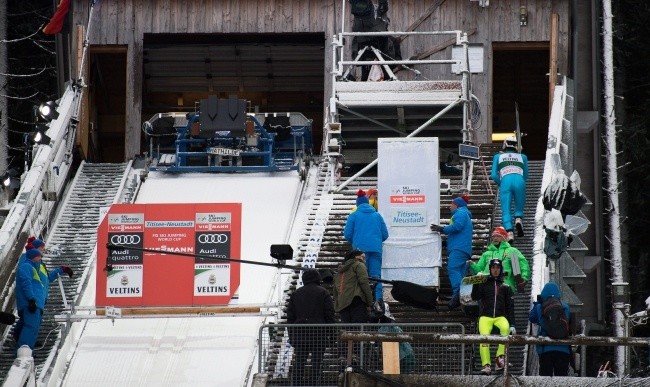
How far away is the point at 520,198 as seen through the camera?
79.2ft

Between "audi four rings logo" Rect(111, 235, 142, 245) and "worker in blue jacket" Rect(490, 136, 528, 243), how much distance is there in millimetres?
4407

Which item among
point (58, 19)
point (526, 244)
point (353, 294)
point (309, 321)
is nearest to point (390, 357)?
point (309, 321)

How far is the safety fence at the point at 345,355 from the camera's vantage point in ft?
64.1

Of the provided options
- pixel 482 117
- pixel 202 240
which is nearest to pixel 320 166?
pixel 482 117

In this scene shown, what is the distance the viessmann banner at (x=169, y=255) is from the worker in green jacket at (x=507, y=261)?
2.94 m

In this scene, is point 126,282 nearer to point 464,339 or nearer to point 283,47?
point 464,339

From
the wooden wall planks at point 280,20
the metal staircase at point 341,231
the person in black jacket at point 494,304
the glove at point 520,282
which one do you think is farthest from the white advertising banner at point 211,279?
the wooden wall planks at point 280,20

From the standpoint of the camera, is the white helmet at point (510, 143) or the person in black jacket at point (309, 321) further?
the white helmet at point (510, 143)

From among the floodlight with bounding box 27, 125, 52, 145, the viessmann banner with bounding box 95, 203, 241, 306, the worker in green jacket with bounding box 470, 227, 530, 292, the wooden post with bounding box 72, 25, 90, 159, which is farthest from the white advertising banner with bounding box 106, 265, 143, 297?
the wooden post with bounding box 72, 25, 90, 159

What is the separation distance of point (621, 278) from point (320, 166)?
25.8 feet

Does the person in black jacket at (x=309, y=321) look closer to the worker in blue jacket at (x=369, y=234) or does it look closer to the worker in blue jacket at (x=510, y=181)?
the worker in blue jacket at (x=369, y=234)

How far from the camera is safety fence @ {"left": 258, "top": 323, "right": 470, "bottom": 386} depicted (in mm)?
19547

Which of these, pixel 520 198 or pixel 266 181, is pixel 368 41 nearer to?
pixel 266 181

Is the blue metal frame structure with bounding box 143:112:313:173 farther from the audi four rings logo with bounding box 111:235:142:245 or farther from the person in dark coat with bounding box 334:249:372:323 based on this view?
the person in dark coat with bounding box 334:249:372:323
